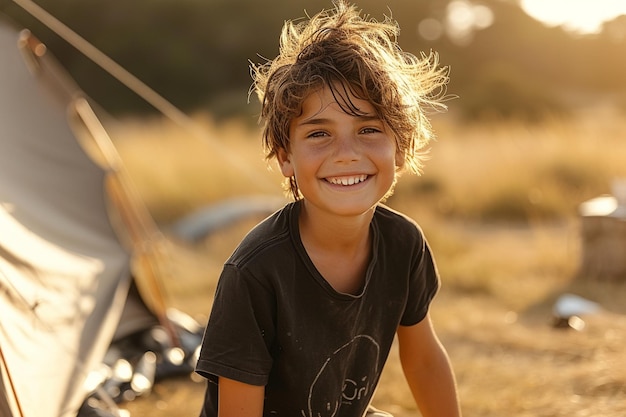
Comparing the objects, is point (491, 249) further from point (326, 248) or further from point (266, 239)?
point (266, 239)

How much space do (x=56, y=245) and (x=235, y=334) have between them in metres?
1.60

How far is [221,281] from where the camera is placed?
1.94 m

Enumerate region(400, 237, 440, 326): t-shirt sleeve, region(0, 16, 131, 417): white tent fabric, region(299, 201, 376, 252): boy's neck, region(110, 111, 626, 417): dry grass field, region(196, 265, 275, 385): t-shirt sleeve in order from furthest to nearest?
1. region(110, 111, 626, 417): dry grass field
2. region(0, 16, 131, 417): white tent fabric
3. region(400, 237, 440, 326): t-shirt sleeve
4. region(299, 201, 376, 252): boy's neck
5. region(196, 265, 275, 385): t-shirt sleeve

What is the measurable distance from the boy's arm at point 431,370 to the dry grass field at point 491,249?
93 cm

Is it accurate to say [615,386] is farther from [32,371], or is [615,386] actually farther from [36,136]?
[36,136]

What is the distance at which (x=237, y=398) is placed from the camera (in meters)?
1.92

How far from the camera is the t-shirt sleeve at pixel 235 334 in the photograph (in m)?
1.90

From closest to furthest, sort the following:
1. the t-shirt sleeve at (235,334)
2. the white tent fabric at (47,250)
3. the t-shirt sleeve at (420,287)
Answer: the t-shirt sleeve at (235,334)
the t-shirt sleeve at (420,287)
the white tent fabric at (47,250)

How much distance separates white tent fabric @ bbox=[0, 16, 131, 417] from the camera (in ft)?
8.65

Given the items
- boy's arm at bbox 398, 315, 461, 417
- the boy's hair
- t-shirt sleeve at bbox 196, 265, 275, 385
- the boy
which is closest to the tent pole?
the boy

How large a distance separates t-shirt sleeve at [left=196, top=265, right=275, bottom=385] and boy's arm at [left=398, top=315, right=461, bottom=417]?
1.62 feet

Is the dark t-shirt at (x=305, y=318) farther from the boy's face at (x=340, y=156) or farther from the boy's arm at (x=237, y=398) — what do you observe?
the boy's face at (x=340, y=156)

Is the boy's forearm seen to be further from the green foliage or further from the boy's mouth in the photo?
the green foliage

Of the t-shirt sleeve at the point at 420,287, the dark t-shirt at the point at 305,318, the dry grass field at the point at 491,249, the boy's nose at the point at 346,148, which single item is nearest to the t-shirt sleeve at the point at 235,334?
the dark t-shirt at the point at 305,318
